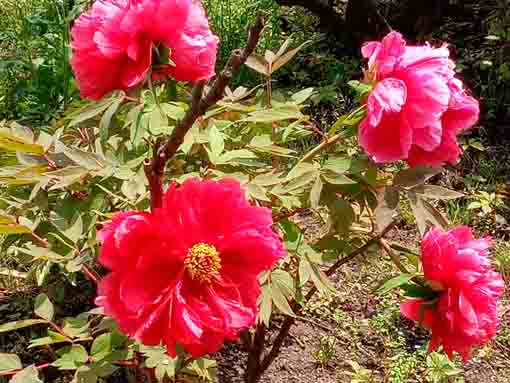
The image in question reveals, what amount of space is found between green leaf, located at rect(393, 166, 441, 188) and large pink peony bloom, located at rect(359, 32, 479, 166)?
0.41 ft

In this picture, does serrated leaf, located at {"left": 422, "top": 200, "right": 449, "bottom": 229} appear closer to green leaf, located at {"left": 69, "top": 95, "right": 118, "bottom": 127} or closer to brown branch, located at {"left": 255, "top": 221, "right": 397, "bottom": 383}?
brown branch, located at {"left": 255, "top": 221, "right": 397, "bottom": 383}

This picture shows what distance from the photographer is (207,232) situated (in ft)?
3.30

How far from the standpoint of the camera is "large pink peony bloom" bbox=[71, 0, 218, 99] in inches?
44.9

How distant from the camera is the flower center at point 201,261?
98 cm

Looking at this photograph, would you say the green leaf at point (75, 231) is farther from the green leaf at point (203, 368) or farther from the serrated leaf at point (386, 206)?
the serrated leaf at point (386, 206)

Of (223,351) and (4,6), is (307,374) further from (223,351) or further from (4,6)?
(4,6)

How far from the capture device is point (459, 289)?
1234 mm

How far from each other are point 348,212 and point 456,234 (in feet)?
0.80

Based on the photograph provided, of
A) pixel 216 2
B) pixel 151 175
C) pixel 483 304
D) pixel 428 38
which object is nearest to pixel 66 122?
pixel 151 175

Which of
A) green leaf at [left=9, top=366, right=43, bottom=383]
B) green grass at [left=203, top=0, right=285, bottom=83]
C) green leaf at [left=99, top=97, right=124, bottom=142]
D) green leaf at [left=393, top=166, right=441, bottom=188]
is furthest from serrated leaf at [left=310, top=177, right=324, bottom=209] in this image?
green grass at [left=203, top=0, right=285, bottom=83]

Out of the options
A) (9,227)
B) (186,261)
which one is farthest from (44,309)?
(186,261)

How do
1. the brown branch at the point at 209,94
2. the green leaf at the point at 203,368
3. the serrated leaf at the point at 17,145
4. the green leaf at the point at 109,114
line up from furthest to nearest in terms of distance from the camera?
the green leaf at the point at 203,368
the serrated leaf at the point at 17,145
the green leaf at the point at 109,114
the brown branch at the point at 209,94

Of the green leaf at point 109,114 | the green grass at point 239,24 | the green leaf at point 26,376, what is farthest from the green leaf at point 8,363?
the green grass at point 239,24

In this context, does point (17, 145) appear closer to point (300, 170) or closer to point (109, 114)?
point (109, 114)
